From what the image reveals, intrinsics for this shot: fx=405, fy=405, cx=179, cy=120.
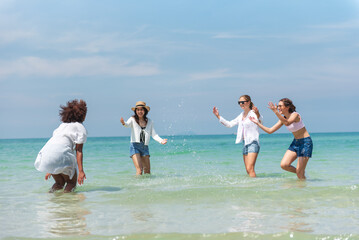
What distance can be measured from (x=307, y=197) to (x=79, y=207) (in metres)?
3.82

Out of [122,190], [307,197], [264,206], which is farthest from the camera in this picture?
[122,190]

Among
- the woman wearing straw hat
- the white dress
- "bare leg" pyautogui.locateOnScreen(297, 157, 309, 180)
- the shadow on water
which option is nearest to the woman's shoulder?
the white dress

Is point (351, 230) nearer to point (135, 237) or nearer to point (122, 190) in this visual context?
point (135, 237)

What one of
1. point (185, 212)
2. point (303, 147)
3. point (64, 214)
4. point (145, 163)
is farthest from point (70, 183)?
point (303, 147)

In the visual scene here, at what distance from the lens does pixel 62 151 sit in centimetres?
736

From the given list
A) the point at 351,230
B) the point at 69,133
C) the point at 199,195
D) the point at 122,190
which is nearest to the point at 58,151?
the point at 69,133

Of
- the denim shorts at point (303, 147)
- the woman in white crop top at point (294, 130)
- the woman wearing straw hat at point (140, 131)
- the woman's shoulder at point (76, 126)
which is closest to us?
the woman's shoulder at point (76, 126)

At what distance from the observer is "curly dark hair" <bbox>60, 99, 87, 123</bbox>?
7.56 meters

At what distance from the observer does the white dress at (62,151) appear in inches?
287

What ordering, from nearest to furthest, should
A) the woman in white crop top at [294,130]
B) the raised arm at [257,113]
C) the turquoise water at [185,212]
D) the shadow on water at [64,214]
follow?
the turquoise water at [185,212]
the shadow on water at [64,214]
the woman in white crop top at [294,130]
the raised arm at [257,113]

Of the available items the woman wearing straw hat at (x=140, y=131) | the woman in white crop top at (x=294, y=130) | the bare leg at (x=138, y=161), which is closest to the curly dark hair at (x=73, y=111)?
the woman wearing straw hat at (x=140, y=131)

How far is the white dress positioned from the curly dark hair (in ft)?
0.35

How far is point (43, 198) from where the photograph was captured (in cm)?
757

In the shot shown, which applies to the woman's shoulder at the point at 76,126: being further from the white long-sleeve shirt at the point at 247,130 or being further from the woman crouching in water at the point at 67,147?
the white long-sleeve shirt at the point at 247,130
